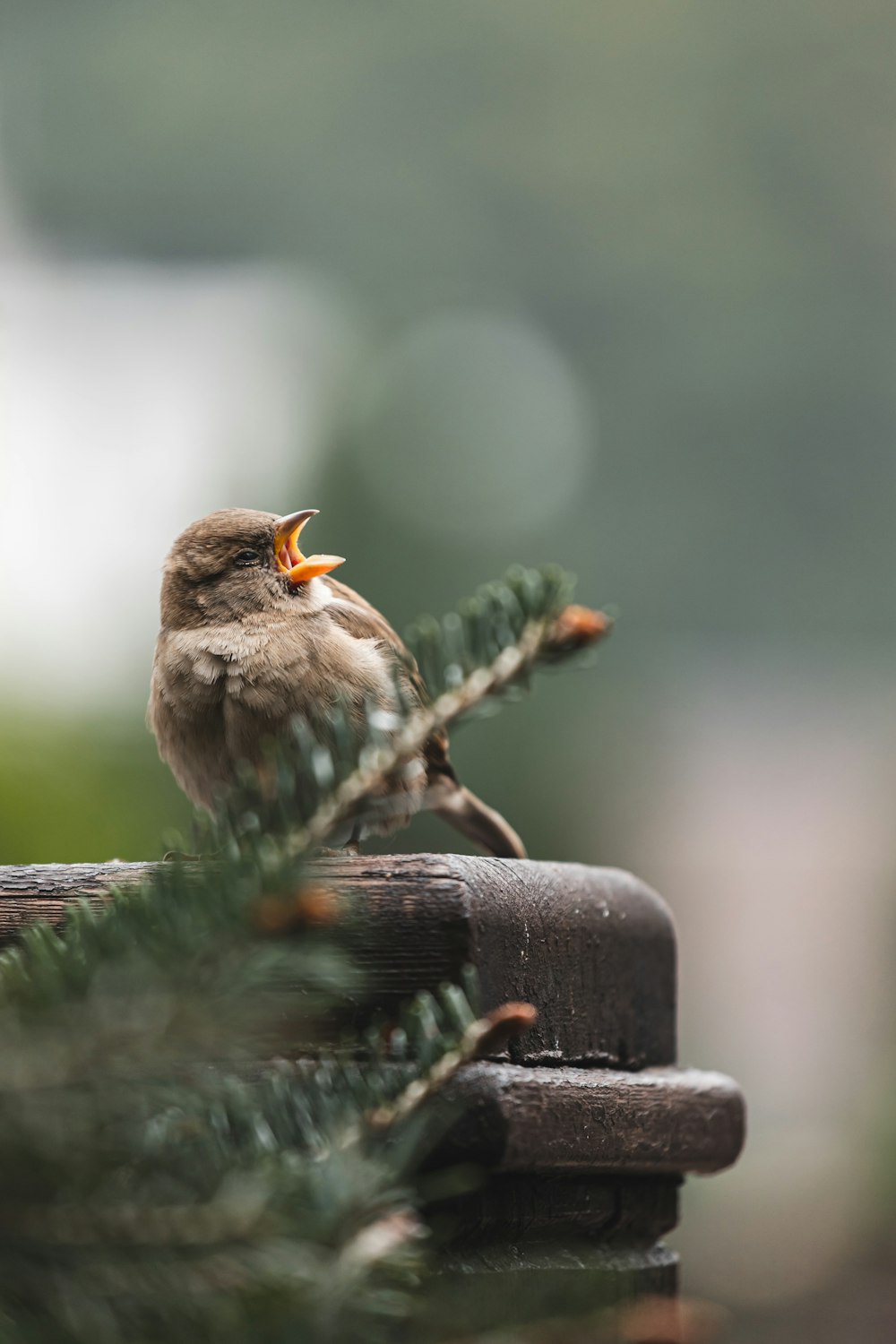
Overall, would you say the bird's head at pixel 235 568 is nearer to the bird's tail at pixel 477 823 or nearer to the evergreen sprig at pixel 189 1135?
the bird's tail at pixel 477 823

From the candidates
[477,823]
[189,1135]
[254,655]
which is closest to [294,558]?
[254,655]

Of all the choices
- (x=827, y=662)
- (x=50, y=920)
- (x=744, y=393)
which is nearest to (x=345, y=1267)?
(x=50, y=920)

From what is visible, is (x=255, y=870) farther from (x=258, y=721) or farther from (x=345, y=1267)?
(x=258, y=721)

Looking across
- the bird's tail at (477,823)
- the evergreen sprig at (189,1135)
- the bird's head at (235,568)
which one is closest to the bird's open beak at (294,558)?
the bird's head at (235,568)

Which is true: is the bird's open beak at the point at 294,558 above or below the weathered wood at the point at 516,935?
above

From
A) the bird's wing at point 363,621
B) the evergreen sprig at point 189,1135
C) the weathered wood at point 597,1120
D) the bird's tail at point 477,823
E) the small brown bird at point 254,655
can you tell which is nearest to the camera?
the evergreen sprig at point 189,1135

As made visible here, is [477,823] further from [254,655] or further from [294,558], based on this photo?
[254,655]

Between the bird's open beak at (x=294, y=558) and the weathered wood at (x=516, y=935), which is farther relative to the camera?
the bird's open beak at (x=294, y=558)

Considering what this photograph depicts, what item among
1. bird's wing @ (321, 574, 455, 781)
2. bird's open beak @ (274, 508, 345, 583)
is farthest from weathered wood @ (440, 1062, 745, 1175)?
bird's open beak @ (274, 508, 345, 583)
